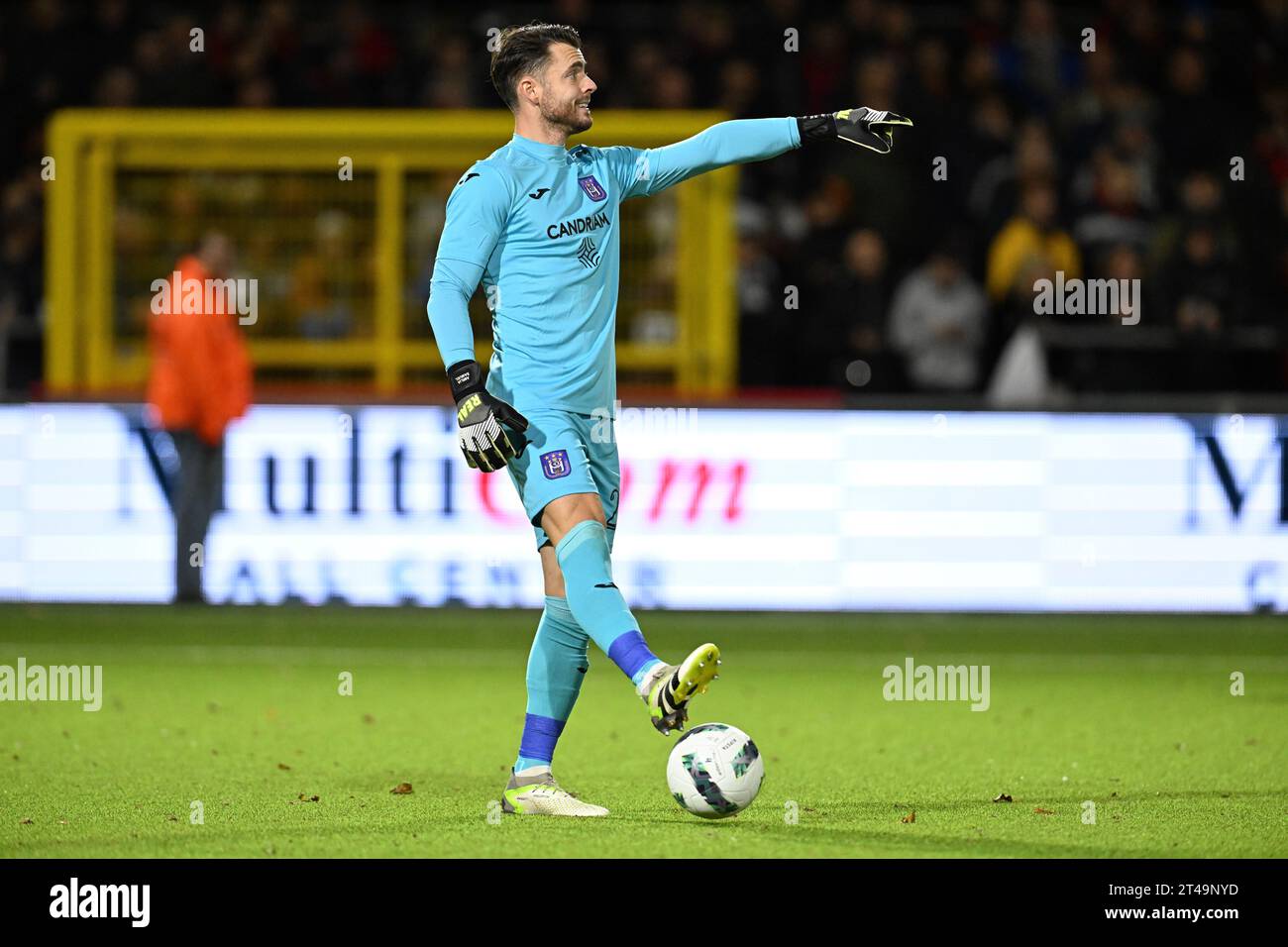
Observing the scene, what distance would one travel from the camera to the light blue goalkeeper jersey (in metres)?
6.40

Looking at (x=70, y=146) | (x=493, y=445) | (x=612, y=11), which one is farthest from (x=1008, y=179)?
(x=493, y=445)

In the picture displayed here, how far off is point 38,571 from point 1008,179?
24.8 ft

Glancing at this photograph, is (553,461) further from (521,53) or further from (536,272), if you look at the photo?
(521,53)

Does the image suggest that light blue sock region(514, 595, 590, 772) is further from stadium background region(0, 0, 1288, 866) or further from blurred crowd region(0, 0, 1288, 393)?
blurred crowd region(0, 0, 1288, 393)

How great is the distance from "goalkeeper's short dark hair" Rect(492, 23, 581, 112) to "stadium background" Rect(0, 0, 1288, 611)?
6121 mm

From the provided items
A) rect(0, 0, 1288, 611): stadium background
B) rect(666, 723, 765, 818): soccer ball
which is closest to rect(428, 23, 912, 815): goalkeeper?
rect(666, 723, 765, 818): soccer ball

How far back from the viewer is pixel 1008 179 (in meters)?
15.8

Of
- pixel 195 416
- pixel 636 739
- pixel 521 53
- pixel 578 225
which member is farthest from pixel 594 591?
pixel 195 416

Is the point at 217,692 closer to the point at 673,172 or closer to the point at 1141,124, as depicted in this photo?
the point at 673,172

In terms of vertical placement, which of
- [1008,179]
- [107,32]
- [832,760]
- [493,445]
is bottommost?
[832,760]

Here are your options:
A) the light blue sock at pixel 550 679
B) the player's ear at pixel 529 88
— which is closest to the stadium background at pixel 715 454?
the light blue sock at pixel 550 679

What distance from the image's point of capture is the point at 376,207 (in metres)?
14.1

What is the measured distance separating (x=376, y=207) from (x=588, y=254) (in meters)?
7.78

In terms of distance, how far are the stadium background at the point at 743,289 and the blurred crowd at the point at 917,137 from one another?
34 millimetres
